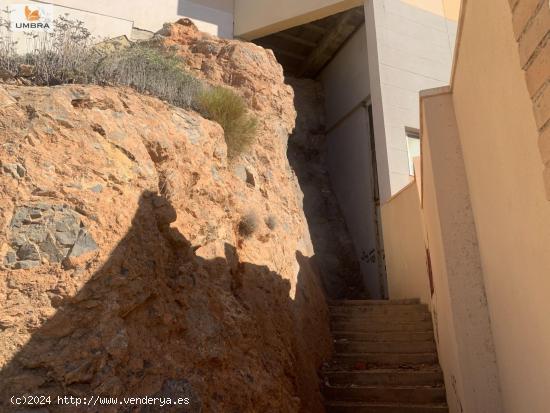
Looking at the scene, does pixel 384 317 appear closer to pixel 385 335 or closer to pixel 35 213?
pixel 385 335

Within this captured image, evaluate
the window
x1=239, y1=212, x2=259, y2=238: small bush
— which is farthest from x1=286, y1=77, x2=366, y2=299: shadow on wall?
x1=239, y1=212, x2=259, y2=238: small bush

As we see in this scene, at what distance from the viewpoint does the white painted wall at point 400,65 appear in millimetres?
9531

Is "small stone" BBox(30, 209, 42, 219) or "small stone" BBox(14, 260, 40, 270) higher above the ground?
"small stone" BBox(30, 209, 42, 219)

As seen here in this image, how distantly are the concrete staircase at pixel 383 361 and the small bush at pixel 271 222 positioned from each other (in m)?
2.00

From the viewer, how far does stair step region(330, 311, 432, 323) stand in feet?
23.2

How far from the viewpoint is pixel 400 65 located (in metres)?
10.4

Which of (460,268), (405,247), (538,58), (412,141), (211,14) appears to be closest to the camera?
(538,58)

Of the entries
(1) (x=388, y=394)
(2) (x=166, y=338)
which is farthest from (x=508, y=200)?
(1) (x=388, y=394)

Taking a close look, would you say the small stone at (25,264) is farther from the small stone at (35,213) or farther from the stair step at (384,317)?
the stair step at (384,317)

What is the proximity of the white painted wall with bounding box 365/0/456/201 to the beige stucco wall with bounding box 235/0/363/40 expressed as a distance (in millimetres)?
1052

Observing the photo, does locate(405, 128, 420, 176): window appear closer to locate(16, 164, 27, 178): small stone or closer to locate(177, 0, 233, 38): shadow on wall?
locate(177, 0, 233, 38): shadow on wall

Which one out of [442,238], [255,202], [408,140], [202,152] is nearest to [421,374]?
[442,238]

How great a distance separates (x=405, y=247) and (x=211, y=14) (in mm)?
7015

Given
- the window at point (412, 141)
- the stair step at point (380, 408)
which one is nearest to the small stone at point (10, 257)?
the stair step at point (380, 408)
